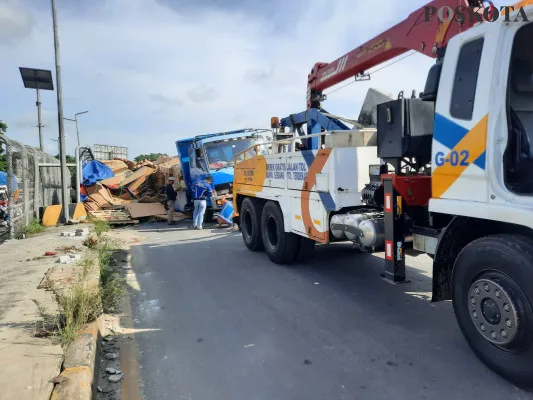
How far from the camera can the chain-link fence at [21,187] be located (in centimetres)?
958

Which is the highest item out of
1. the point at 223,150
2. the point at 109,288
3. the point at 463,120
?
the point at 223,150

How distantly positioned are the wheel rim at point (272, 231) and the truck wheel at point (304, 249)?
51 cm

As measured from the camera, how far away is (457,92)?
3559mm

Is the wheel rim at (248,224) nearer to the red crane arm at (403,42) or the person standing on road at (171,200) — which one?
the red crane arm at (403,42)

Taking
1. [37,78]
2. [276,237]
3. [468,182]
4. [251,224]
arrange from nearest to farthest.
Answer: [468,182], [276,237], [251,224], [37,78]

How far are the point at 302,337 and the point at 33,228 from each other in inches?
365

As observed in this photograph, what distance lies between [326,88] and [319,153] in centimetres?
315

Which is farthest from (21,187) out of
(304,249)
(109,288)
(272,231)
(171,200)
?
(304,249)

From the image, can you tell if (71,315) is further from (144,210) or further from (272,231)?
(144,210)

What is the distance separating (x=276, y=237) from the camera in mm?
7555

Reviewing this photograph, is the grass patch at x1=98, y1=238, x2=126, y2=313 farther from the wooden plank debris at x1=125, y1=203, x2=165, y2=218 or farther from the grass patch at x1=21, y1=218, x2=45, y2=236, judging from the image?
the wooden plank debris at x1=125, y1=203, x2=165, y2=218

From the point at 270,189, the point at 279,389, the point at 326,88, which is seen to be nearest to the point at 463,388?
the point at 279,389

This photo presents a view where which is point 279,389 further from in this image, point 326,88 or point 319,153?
point 326,88

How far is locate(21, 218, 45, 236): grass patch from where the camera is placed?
10.7 meters
